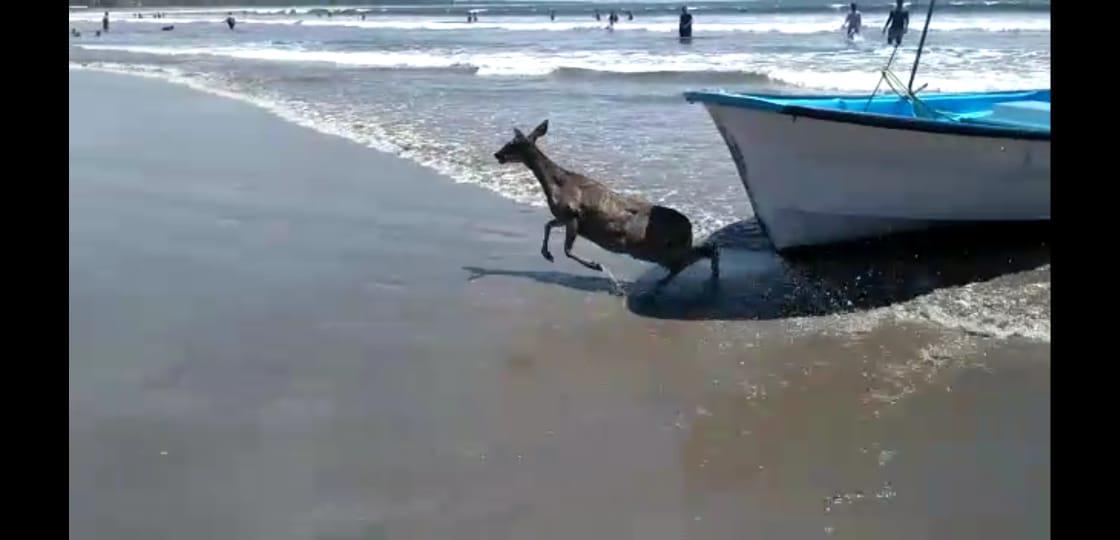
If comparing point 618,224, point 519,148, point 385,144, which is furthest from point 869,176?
point 385,144

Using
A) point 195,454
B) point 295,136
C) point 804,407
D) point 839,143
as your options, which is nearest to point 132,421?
point 195,454

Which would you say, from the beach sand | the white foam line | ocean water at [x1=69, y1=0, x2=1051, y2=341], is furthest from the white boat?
the white foam line

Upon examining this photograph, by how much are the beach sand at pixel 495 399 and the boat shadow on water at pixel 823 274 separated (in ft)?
0.17

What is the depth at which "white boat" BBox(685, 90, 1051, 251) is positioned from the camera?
7398 mm

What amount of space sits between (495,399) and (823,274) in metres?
3.19

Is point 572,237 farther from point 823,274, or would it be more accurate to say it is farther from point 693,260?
point 823,274

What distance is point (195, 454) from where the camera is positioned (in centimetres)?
463

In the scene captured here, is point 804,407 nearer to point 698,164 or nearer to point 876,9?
point 698,164

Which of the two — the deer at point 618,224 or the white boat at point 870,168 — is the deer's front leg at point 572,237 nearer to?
the deer at point 618,224

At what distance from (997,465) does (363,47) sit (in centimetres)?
3467

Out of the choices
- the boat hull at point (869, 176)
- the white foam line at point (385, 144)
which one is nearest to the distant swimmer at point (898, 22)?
the white foam line at point (385, 144)

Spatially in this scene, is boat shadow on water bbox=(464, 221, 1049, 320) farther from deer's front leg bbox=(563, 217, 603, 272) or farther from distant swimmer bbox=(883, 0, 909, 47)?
distant swimmer bbox=(883, 0, 909, 47)

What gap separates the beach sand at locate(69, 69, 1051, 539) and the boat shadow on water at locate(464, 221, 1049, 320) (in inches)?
2.0

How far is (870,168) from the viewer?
25.0 ft
